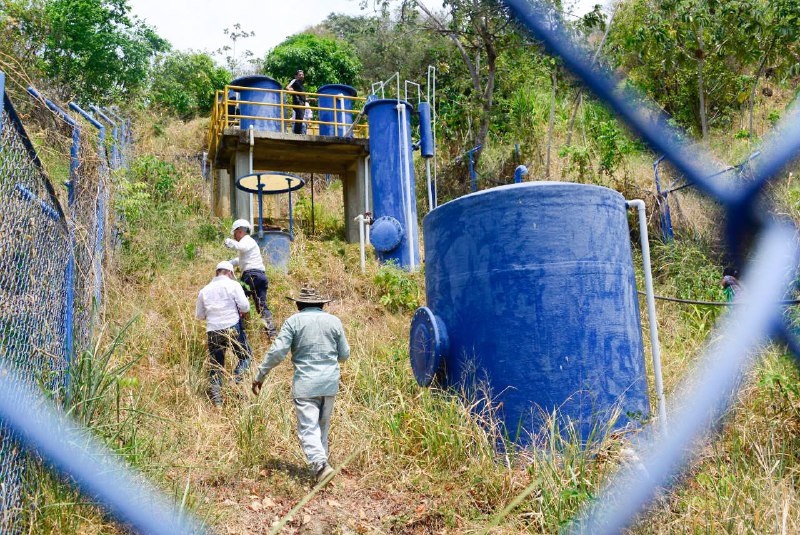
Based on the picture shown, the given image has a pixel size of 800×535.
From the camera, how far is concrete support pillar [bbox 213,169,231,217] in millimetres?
16469

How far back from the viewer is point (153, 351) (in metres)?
6.57

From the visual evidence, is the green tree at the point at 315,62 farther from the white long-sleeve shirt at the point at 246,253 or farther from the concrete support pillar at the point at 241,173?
the white long-sleeve shirt at the point at 246,253

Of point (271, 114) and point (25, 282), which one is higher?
point (271, 114)

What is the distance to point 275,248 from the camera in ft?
33.9

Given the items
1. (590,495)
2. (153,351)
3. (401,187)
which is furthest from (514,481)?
(401,187)

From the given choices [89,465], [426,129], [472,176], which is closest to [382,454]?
[89,465]

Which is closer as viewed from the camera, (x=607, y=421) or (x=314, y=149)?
(x=607, y=421)

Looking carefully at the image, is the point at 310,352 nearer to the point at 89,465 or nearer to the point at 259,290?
the point at 89,465

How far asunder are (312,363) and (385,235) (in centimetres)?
668

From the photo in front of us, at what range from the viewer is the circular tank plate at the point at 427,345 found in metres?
4.91

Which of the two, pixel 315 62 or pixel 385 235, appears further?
pixel 315 62

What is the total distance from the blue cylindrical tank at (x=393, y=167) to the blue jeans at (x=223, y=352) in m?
5.18

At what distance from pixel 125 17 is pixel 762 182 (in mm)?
21142

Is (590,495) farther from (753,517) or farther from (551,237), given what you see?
(551,237)
